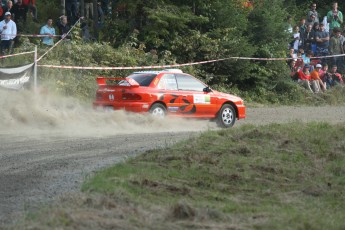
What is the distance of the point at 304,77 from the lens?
31.9 m

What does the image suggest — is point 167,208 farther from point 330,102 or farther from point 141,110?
point 330,102

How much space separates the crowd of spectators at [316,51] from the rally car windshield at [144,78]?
1141cm

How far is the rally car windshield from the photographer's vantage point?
21297mm

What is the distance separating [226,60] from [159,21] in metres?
3.00

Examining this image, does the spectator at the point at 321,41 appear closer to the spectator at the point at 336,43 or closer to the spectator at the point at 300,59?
the spectator at the point at 336,43

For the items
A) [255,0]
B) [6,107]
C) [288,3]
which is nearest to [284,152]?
[6,107]

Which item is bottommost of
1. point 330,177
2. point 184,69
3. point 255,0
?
point 330,177

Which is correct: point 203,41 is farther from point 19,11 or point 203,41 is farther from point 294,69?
point 19,11

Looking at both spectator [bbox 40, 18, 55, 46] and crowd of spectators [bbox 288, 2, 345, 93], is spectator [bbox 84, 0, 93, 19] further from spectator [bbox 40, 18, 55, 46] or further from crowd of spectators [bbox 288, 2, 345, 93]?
crowd of spectators [bbox 288, 2, 345, 93]

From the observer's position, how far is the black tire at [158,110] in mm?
21050

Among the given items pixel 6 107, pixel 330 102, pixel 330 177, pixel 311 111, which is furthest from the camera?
pixel 330 102

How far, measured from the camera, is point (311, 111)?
28.1 metres

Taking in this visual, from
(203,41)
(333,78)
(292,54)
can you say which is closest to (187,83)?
(203,41)

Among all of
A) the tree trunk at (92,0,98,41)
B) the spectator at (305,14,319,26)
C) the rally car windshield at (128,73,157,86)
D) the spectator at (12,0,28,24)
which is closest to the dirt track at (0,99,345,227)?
the rally car windshield at (128,73,157,86)
